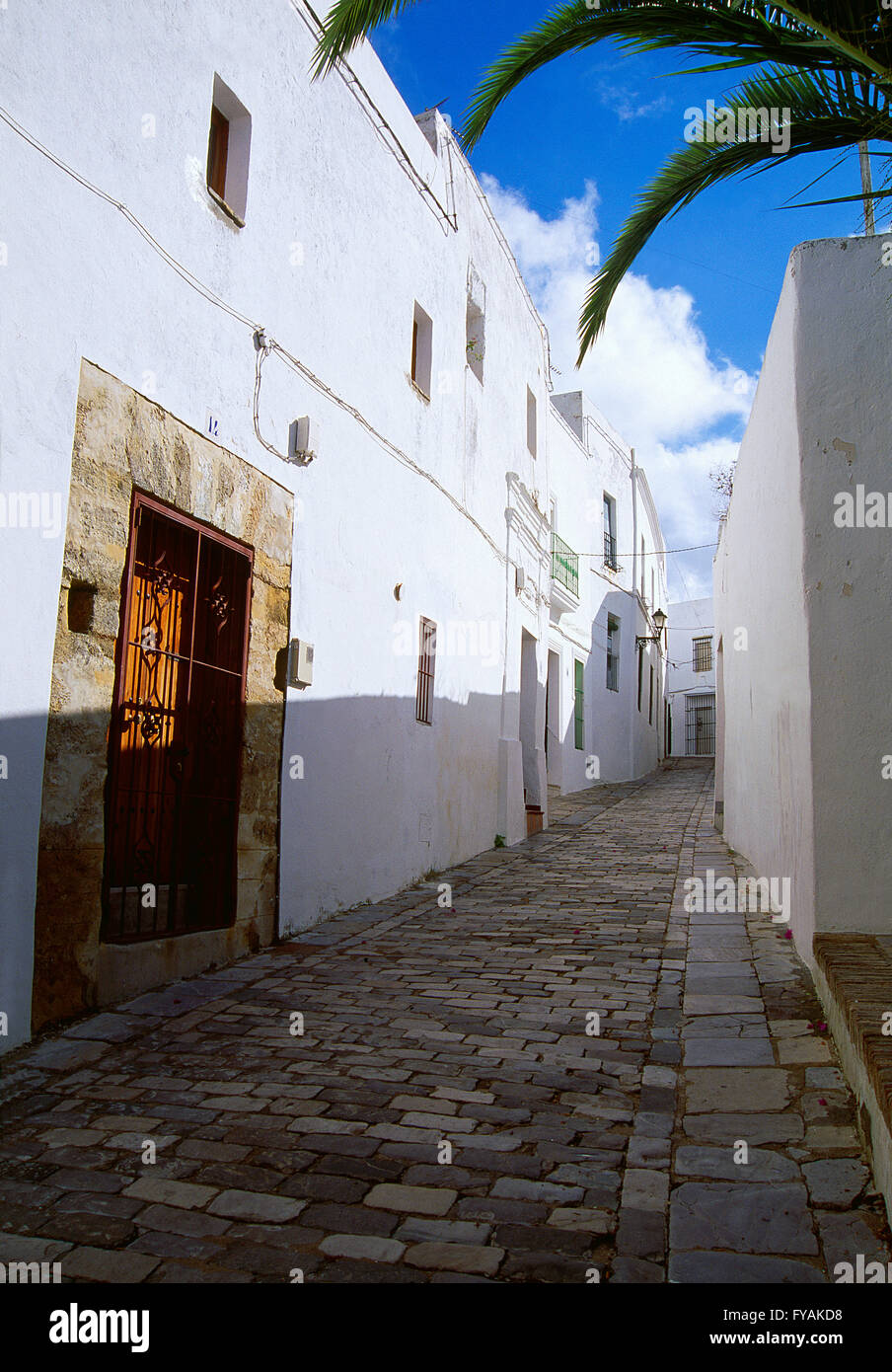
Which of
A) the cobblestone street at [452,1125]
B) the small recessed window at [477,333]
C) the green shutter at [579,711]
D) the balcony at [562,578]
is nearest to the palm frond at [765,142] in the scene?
the cobblestone street at [452,1125]

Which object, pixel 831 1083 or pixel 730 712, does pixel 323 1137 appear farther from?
pixel 730 712

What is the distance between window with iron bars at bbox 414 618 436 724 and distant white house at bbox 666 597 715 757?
22743 mm

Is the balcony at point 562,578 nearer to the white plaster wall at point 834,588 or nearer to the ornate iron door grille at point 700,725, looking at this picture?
the white plaster wall at point 834,588

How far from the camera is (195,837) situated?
5.65 meters

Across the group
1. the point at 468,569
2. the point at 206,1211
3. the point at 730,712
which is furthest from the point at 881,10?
the point at 730,712

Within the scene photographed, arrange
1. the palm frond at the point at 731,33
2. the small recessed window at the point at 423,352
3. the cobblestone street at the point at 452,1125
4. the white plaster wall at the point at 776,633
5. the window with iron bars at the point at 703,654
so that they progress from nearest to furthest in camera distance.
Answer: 1. the cobblestone street at the point at 452,1125
2. the palm frond at the point at 731,33
3. the white plaster wall at the point at 776,633
4. the small recessed window at the point at 423,352
5. the window with iron bars at the point at 703,654

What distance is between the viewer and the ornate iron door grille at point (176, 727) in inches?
199

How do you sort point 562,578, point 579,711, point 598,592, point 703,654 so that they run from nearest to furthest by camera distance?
point 562,578
point 579,711
point 598,592
point 703,654

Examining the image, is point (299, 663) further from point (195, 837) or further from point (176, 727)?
point (195, 837)

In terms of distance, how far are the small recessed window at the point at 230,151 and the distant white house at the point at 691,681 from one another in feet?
87.4

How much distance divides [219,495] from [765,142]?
3208 millimetres

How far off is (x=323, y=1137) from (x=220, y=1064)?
0.89 meters

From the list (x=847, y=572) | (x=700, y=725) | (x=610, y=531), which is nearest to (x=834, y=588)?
(x=847, y=572)

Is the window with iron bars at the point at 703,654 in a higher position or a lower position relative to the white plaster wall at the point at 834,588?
higher
